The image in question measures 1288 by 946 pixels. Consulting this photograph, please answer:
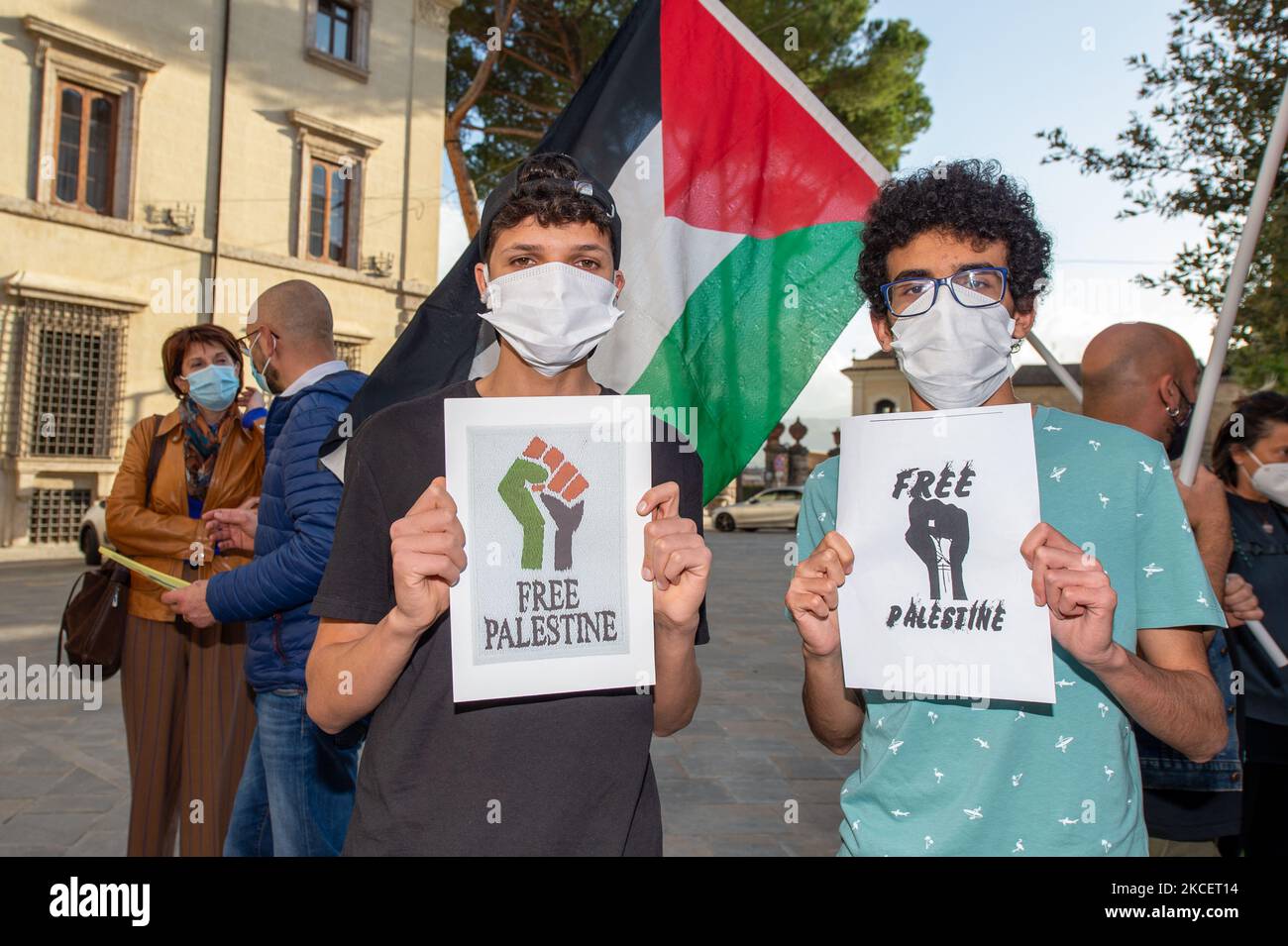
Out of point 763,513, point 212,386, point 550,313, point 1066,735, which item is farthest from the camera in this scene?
point 763,513

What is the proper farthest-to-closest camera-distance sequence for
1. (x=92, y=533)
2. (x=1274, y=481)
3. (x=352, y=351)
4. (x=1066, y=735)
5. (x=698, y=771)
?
(x=352, y=351), (x=92, y=533), (x=698, y=771), (x=1274, y=481), (x=1066, y=735)

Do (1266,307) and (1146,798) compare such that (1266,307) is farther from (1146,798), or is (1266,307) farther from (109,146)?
(109,146)

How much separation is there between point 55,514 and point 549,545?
17.9 metres

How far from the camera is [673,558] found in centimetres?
163

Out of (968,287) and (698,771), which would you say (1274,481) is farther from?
(698,771)

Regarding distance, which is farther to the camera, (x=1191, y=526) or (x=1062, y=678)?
(x=1191, y=526)

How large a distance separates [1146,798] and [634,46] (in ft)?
8.18

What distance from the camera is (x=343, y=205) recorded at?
A: 2120cm

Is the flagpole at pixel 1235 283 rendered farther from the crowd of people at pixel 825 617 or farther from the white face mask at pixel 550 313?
the white face mask at pixel 550 313

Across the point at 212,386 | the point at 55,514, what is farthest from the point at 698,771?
the point at 55,514

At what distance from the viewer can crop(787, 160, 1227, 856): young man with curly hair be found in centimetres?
153

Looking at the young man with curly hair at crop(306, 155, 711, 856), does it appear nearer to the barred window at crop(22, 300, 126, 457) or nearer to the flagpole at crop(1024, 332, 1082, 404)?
the flagpole at crop(1024, 332, 1082, 404)

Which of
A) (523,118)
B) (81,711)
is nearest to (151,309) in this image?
(523,118)

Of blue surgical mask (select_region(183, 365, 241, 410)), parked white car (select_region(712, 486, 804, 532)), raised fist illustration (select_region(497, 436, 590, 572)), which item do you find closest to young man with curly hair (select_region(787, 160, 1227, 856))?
raised fist illustration (select_region(497, 436, 590, 572))
